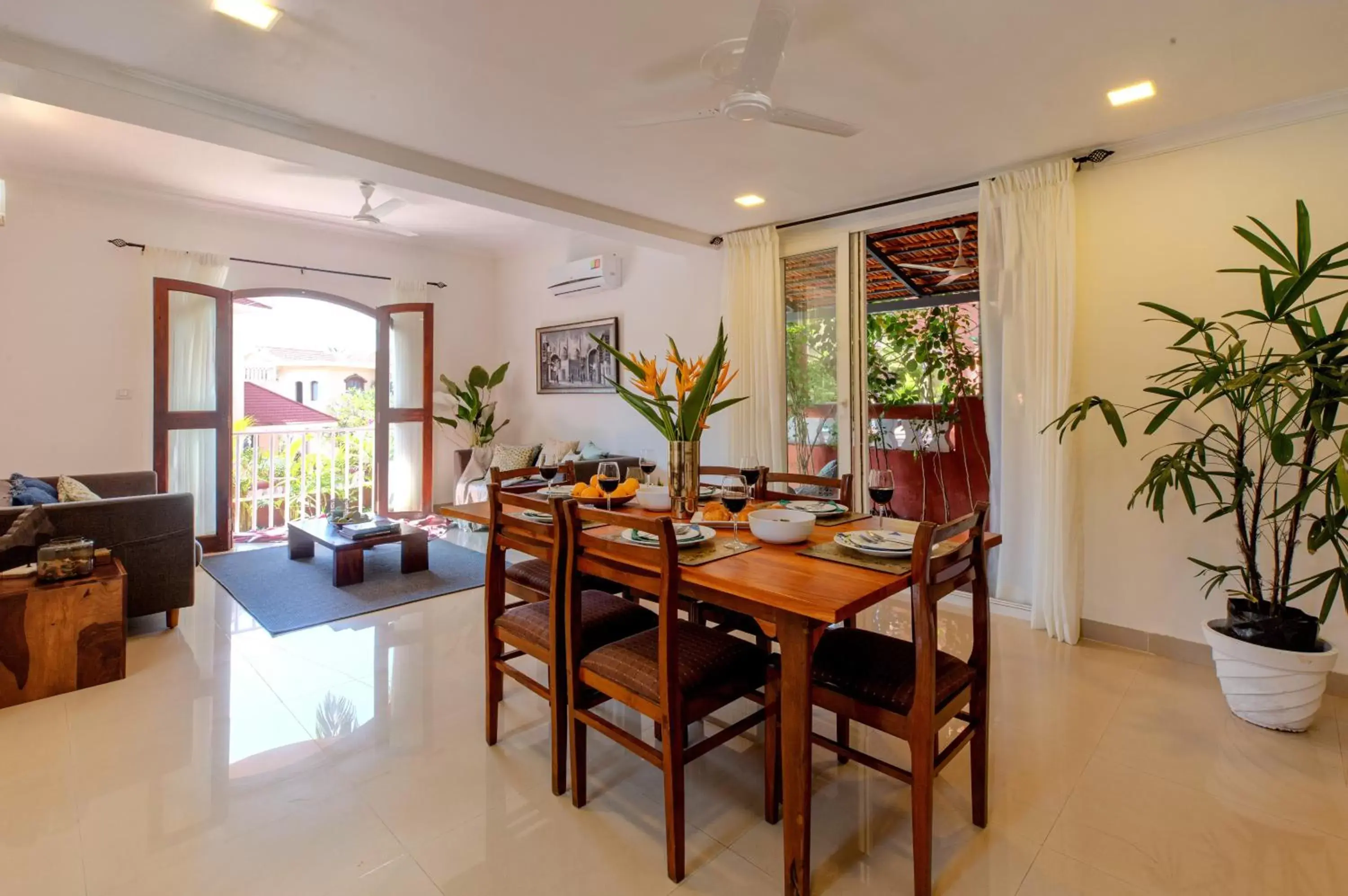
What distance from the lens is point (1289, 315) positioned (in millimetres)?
2174

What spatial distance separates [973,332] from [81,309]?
670 cm

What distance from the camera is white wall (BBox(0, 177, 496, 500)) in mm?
4340

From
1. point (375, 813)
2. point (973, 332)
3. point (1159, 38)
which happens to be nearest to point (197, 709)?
point (375, 813)

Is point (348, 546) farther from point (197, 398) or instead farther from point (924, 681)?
point (924, 681)

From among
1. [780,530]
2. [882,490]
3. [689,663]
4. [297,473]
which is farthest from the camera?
[297,473]

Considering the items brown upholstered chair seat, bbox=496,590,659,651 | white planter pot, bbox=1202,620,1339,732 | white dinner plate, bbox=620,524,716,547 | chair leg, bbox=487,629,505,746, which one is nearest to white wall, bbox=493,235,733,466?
brown upholstered chair seat, bbox=496,590,659,651

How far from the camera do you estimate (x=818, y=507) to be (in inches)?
90.6

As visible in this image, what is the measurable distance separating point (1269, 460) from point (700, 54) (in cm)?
290

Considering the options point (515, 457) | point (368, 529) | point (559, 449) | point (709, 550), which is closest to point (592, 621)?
point (709, 550)

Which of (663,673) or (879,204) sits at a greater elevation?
(879,204)

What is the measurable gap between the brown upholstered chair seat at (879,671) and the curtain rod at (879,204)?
9.22 feet

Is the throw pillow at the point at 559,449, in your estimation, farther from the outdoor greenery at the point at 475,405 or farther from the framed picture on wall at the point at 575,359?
the outdoor greenery at the point at 475,405

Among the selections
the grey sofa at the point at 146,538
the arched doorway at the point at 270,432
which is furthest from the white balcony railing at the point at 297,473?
the grey sofa at the point at 146,538

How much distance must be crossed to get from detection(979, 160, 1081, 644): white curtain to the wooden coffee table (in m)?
3.66
